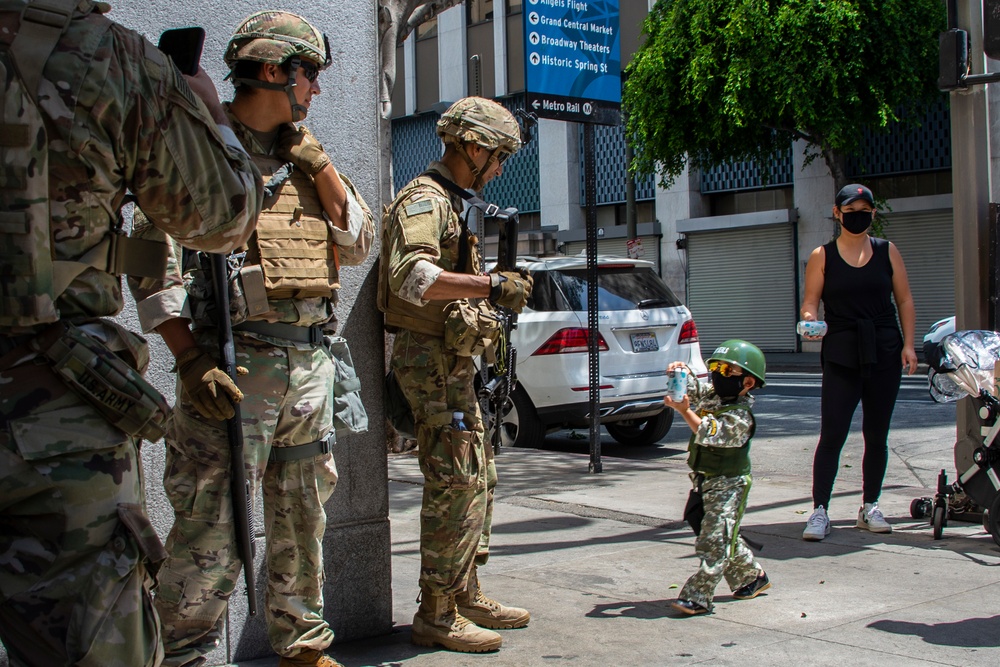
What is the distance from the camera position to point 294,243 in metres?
3.39

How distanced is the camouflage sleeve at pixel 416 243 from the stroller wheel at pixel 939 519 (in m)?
3.30

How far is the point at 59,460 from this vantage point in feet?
6.86

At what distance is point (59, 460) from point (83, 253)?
0.41m

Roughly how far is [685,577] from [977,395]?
1.76 meters

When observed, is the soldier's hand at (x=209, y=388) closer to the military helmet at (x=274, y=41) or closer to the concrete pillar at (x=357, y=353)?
the military helmet at (x=274, y=41)

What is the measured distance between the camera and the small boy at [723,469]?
14.9 ft

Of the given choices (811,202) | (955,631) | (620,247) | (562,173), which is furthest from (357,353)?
(562,173)

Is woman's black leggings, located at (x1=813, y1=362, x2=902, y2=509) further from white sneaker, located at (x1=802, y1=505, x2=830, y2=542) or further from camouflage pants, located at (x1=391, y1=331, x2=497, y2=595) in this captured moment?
camouflage pants, located at (x1=391, y1=331, x2=497, y2=595)

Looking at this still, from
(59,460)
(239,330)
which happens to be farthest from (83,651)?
(239,330)

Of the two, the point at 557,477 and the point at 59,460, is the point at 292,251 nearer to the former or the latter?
the point at 59,460

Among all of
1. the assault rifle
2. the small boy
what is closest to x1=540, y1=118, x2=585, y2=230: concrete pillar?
the small boy

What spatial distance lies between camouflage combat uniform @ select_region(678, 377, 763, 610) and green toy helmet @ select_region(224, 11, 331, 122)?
2.11 m

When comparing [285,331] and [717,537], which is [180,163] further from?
[717,537]

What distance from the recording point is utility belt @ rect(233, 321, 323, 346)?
337 cm
